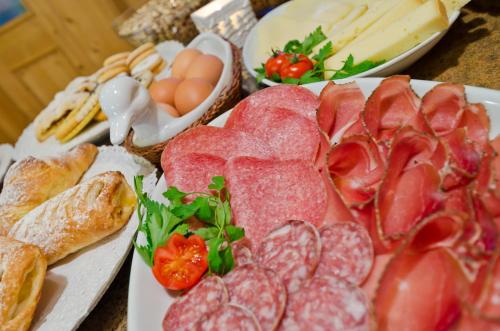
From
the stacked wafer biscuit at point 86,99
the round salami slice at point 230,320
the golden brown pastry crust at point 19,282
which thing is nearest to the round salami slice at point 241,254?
the round salami slice at point 230,320

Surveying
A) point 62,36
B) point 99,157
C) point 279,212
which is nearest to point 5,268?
point 99,157

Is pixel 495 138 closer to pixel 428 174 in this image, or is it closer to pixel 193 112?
pixel 428 174

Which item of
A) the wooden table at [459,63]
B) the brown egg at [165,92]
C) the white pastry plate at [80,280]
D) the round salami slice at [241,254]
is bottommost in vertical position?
the wooden table at [459,63]

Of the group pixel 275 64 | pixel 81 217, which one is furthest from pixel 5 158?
pixel 275 64

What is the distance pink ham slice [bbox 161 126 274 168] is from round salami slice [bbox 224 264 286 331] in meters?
0.34

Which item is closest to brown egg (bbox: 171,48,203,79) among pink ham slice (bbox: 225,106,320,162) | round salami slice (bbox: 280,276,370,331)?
pink ham slice (bbox: 225,106,320,162)

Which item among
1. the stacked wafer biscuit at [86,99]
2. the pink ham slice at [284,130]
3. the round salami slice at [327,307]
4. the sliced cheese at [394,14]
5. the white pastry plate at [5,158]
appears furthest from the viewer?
the white pastry plate at [5,158]

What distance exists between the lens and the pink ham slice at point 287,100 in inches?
41.1

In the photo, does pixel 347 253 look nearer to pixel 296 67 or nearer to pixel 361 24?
pixel 296 67

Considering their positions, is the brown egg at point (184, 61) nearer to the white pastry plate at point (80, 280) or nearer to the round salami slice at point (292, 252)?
the white pastry plate at point (80, 280)

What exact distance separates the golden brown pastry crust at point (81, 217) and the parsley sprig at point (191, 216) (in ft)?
0.83

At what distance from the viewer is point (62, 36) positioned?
3.78 meters

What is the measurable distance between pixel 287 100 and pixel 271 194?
1.06 feet

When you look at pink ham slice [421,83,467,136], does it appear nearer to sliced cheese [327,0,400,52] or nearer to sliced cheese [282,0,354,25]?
sliced cheese [327,0,400,52]
